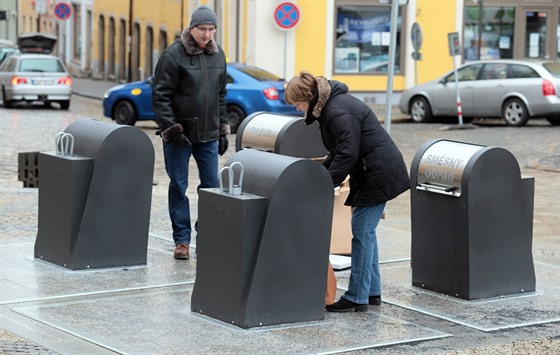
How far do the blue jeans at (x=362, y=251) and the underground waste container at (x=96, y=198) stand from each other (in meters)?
1.96

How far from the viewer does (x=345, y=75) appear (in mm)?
36188

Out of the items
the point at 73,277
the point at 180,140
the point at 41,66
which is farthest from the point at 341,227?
the point at 41,66

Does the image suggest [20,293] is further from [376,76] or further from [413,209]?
[376,76]

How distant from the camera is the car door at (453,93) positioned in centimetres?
2827

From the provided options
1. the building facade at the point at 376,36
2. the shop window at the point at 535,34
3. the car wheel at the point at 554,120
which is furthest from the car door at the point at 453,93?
the shop window at the point at 535,34

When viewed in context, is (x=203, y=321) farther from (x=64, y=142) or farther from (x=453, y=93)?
(x=453, y=93)

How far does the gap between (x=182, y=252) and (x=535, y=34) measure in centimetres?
2883

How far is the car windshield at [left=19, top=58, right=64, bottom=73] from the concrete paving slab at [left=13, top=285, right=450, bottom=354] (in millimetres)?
25955

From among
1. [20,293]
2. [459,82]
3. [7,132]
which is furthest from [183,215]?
[459,82]

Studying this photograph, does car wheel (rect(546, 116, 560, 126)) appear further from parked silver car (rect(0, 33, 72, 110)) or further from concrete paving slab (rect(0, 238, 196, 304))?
concrete paving slab (rect(0, 238, 196, 304))

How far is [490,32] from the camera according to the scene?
37.3m

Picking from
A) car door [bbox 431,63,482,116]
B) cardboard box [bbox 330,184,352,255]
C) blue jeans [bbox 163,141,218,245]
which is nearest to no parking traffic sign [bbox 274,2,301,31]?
car door [bbox 431,63,482,116]

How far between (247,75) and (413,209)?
1732cm

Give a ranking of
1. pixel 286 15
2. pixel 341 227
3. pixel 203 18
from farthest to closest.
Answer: pixel 286 15 < pixel 341 227 < pixel 203 18
